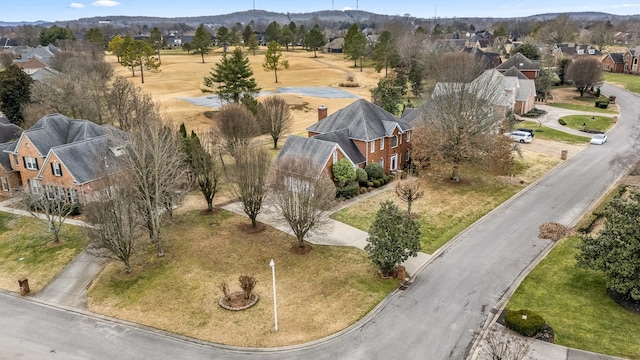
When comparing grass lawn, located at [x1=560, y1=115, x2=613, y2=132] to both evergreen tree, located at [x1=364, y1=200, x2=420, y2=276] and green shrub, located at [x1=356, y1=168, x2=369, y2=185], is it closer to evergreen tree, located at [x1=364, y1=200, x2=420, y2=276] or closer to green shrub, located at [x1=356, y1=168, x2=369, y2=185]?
green shrub, located at [x1=356, y1=168, x2=369, y2=185]

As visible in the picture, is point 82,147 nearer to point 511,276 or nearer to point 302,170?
point 302,170

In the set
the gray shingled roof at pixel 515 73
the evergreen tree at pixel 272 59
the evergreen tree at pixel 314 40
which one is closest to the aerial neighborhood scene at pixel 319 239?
the gray shingled roof at pixel 515 73

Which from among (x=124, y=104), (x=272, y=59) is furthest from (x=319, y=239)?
(x=272, y=59)

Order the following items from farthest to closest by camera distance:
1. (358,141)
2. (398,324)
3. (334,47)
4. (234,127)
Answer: (334,47), (234,127), (358,141), (398,324)

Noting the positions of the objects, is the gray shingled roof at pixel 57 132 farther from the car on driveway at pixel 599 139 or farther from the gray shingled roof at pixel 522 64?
the gray shingled roof at pixel 522 64

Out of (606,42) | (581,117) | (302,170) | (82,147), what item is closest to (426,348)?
(302,170)

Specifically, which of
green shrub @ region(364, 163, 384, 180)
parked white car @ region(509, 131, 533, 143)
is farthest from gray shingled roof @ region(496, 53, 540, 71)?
green shrub @ region(364, 163, 384, 180)

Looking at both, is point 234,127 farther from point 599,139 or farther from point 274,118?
point 599,139
